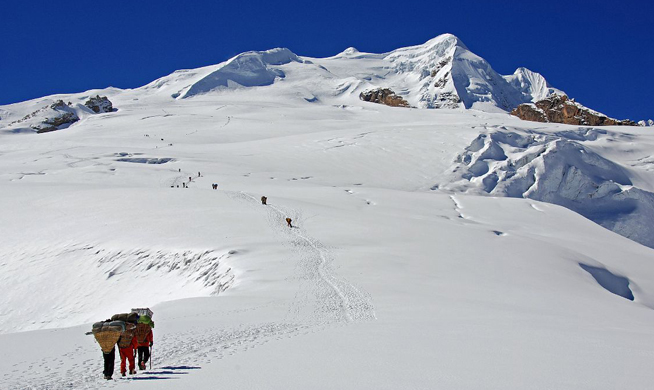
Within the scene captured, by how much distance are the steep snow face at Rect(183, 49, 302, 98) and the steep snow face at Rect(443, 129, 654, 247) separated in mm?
94387

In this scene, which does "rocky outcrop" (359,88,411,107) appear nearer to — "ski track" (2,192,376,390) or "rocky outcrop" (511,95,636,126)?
"rocky outcrop" (511,95,636,126)

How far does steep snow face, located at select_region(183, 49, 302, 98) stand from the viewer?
5748 inches

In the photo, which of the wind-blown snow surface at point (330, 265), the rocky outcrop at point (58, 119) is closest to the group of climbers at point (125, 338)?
the wind-blown snow surface at point (330, 265)

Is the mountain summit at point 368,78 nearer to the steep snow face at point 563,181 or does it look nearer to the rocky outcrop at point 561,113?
the rocky outcrop at point 561,113

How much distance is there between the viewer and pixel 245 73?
15888 centimetres

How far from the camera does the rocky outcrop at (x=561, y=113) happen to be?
132500 mm

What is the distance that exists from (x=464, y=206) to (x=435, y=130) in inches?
1392

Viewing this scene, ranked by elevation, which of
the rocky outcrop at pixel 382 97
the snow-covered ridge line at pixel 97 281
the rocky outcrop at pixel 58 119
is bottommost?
the snow-covered ridge line at pixel 97 281

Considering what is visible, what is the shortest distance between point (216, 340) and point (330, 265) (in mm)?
10672

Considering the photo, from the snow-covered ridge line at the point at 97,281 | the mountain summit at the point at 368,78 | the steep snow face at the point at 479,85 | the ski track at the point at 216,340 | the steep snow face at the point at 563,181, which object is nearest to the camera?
the ski track at the point at 216,340

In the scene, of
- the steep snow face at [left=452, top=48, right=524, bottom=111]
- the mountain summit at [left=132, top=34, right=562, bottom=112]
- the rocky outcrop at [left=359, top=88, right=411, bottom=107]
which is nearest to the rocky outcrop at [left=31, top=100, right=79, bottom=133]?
the mountain summit at [left=132, top=34, right=562, bottom=112]

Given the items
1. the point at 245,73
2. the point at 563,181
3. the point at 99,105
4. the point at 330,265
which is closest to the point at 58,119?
the point at 99,105

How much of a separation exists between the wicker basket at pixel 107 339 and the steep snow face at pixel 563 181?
170ft

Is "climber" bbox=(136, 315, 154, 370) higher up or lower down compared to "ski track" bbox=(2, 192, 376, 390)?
higher up
